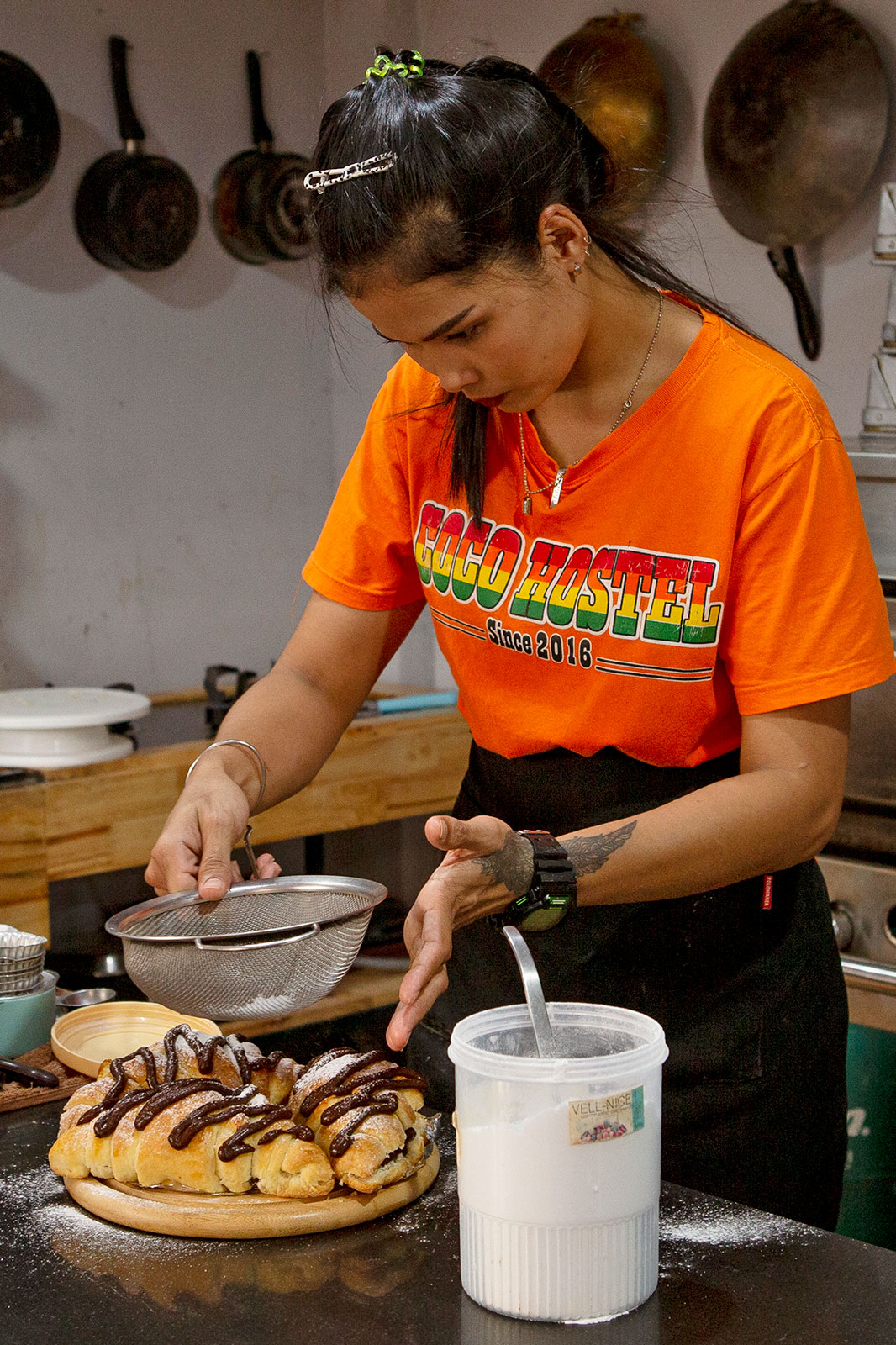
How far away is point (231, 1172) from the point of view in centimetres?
113

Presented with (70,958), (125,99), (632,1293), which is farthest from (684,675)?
(125,99)

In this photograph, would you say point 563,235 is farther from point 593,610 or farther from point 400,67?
point 593,610

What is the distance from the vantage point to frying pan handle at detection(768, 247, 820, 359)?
8.88 ft

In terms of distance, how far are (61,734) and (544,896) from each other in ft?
5.60

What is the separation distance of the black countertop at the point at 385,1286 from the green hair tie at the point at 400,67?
976 mm

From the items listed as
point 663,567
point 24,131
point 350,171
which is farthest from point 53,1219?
point 24,131

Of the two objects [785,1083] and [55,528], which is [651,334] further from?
[55,528]

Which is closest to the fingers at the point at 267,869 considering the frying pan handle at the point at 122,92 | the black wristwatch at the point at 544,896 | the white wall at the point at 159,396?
the black wristwatch at the point at 544,896

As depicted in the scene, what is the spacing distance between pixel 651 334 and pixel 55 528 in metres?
2.22

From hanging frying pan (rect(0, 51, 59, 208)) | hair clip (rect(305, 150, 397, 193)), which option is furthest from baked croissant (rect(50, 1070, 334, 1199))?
hanging frying pan (rect(0, 51, 59, 208))

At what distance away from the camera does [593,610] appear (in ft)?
4.60

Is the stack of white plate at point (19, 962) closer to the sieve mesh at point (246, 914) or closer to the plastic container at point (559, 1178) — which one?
the sieve mesh at point (246, 914)

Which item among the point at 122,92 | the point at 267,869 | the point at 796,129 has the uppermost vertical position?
the point at 122,92

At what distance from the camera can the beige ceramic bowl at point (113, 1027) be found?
1480 mm
